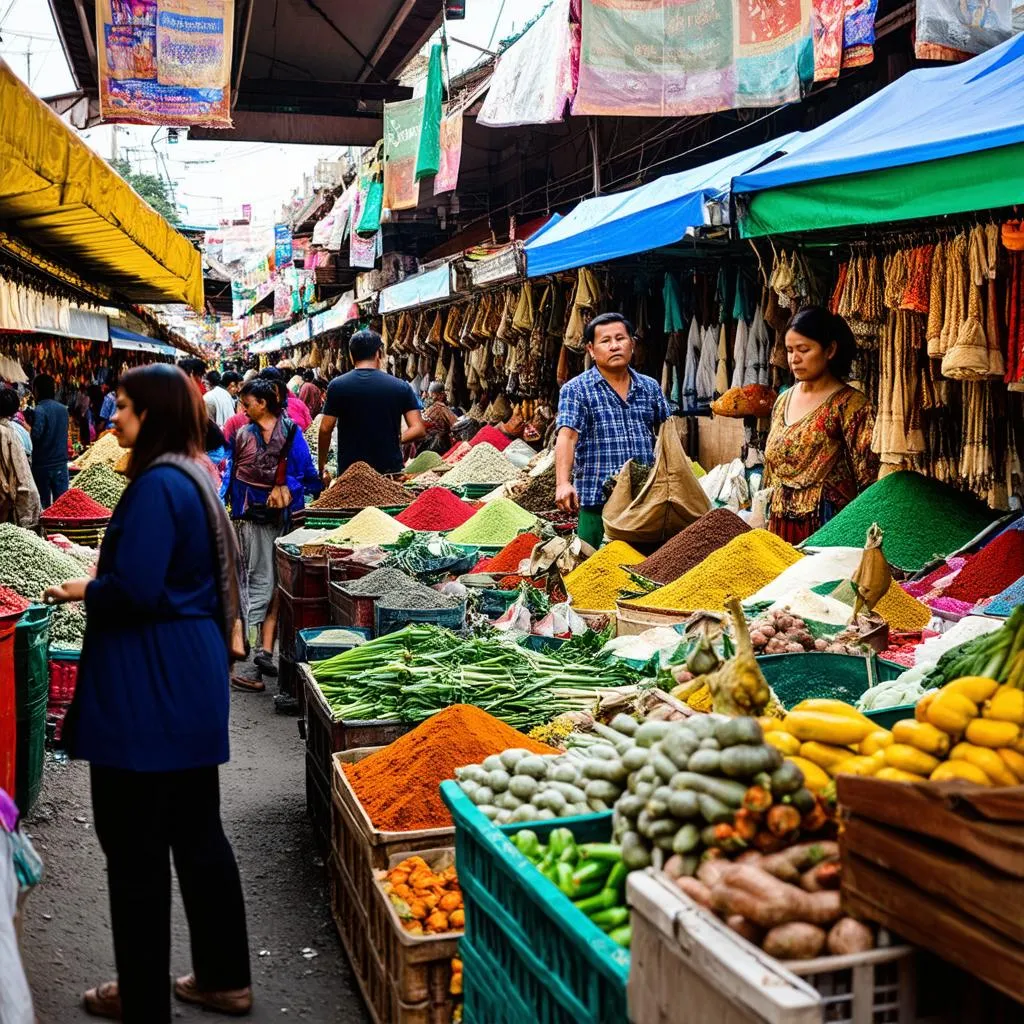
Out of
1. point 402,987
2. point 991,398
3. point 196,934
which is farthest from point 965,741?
point 991,398

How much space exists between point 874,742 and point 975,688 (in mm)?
269

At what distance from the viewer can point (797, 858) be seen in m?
2.06

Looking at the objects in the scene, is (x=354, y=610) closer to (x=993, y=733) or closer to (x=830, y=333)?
(x=830, y=333)

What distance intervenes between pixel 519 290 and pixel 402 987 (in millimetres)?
10477

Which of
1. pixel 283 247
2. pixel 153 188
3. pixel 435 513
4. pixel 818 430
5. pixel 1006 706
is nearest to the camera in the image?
pixel 1006 706

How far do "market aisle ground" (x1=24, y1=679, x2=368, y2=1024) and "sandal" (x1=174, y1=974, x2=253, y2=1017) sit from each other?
0.03m

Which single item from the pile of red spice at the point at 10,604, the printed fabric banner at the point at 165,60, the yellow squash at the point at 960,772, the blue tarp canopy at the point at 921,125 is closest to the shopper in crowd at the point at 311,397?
the printed fabric banner at the point at 165,60

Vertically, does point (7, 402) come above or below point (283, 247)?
below

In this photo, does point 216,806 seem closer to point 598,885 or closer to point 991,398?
point 598,885

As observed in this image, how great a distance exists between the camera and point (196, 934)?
341cm

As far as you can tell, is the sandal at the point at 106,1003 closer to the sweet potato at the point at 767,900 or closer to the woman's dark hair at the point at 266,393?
the sweet potato at the point at 767,900

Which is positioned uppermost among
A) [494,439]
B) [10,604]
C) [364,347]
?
[364,347]

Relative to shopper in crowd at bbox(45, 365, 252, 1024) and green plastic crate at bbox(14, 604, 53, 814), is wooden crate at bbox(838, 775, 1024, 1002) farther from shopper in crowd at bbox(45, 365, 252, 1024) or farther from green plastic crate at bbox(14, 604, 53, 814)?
green plastic crate at bbox(14, 604, 53, 814)

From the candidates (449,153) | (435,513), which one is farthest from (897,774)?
(449,153)
